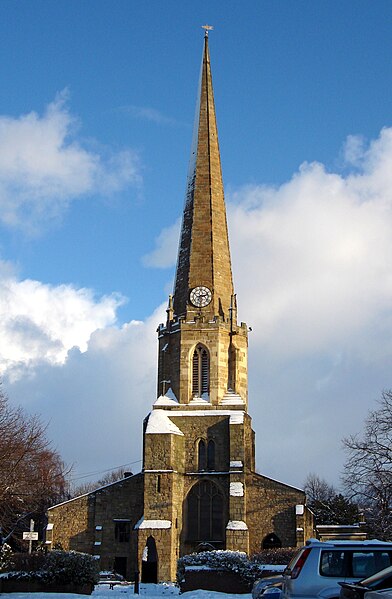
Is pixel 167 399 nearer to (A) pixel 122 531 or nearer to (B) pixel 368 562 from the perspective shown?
(A) pixel 122 531

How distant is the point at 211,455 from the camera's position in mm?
44656

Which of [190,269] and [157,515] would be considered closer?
[157,515]

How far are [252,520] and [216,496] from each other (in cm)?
258

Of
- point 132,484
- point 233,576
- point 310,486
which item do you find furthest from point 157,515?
point 310,486

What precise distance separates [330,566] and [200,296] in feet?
119

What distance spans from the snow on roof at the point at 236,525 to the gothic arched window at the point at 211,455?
368cm

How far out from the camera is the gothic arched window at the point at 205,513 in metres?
42.7

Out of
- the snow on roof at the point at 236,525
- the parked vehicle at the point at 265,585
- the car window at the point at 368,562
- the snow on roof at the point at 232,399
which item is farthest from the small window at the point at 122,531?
the car window at the point at 368,562

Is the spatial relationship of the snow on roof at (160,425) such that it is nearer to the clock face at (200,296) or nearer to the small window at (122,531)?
the small window at (122,531)

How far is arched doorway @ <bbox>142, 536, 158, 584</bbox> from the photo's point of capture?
40125mm

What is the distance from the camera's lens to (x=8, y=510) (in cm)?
3581

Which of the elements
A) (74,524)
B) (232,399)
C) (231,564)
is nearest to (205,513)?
(232,399)

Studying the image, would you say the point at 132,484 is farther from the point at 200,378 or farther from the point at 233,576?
the point at 233,576

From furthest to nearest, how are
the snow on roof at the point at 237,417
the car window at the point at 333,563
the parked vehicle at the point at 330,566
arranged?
the snow on roof at the point at 237,417, the car window at the point at 333,563, the parked vehicle at the point at 330,566
